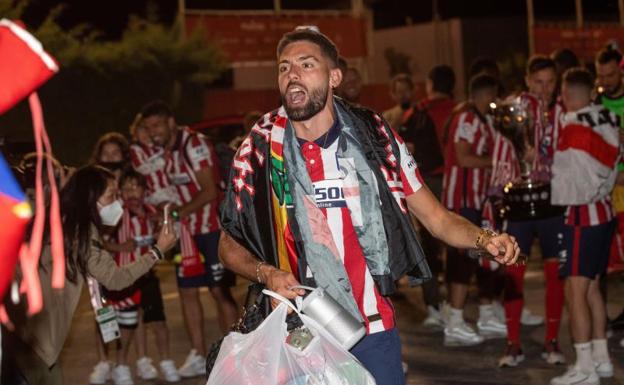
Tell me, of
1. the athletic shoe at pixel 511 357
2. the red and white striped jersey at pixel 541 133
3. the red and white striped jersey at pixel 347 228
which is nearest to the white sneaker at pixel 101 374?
the athletic shoe at pixel 511 357

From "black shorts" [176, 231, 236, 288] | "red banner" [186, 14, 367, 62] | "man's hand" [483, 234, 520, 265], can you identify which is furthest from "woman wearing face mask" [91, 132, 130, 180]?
"red banner" [186, 14, 367, 62]

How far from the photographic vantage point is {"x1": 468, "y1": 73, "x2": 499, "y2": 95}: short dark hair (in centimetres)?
939

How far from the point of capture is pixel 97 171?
7035mm

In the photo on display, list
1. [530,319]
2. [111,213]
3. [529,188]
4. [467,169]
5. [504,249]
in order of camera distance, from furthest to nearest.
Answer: [530,319] < [467,169] < [529,188] < [111,213] < [504,249]

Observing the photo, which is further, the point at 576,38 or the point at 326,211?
the point at 576,38

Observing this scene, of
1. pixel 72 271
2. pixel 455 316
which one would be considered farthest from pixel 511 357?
pixel 72 271

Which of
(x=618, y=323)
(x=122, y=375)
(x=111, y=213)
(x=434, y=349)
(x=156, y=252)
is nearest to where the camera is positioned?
(x=156, y=252)

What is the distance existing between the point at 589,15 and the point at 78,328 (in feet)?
137

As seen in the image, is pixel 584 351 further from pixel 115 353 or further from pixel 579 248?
pixel 115 353

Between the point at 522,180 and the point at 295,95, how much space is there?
3.99m

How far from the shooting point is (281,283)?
4.23 metres

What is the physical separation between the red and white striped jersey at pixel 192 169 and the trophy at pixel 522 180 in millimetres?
2194

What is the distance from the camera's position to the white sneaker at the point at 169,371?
8.70 m

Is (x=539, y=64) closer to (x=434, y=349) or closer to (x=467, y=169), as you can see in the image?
(x=467, y=169)
